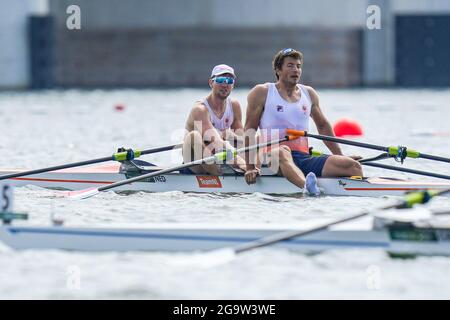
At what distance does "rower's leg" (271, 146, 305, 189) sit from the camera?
493 inches

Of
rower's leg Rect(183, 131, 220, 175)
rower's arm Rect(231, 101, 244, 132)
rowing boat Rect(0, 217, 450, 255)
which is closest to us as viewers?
rowing boat Rect(0, 217, 450, 255)

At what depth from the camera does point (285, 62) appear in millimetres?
12656

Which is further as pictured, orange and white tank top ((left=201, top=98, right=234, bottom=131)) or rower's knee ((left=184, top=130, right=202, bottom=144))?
orange and white tank top ((left=201, top=98, right=234, bottom=131))

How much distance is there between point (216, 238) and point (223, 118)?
4.04 meters

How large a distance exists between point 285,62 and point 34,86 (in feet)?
124

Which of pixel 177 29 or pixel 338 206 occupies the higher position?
pixel 177 29

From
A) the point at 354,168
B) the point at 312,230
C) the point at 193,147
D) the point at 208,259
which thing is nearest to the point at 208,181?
the point at 193,147

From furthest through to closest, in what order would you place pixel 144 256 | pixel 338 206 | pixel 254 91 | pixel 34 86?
pixel 34 86
pixel 254 91
pixel 338 206
pixel 144 256

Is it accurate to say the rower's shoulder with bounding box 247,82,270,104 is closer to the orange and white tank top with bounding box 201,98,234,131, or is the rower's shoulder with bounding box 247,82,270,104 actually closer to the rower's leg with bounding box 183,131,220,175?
the orange and white tank top with bounding box 201,98,234,131

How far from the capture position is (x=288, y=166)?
41.4 ft

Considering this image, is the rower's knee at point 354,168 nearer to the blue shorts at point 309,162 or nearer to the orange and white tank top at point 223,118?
the blue shorts at point 309,162

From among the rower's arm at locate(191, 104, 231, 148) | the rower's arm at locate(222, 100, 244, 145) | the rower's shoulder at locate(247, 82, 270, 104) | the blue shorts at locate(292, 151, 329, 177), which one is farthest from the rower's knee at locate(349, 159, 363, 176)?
the rower's arm at locate(191, 104, 231, 148)
